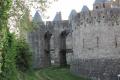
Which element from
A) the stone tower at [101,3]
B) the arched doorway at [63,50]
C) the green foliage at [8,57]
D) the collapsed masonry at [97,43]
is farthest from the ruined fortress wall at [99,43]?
the green foliage at [8,57]

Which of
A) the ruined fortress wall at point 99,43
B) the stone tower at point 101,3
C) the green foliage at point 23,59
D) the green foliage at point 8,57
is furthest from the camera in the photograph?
the stone tower at point 101,3

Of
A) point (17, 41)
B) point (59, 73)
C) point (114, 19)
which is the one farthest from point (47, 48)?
point (17, 41)

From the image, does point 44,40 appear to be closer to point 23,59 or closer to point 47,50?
point 47,50

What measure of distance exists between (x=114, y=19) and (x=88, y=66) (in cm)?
564

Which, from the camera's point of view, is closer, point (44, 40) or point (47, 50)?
point (47, 50)

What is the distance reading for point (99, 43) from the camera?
46281mm

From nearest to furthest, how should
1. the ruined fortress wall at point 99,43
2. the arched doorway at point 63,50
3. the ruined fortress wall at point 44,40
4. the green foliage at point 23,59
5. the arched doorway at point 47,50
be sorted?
the green foliage at point 23,59 → the ruined fortress wall at point 99,43 → the ruined fortress wall at point 44,40 → the arched doorway at point 63,50 → the arched doorway at point 47,50

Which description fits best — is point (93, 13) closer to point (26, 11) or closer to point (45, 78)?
point (45, 78)

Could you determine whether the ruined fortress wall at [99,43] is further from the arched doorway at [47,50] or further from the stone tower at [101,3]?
the arched doorway at [47,50]

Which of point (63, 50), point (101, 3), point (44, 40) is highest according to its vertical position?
point (101, 3)

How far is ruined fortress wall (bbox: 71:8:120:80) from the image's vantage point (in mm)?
45469

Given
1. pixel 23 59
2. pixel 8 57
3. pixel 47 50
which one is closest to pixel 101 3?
pixel 47 50

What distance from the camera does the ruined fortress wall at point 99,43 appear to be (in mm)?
45469

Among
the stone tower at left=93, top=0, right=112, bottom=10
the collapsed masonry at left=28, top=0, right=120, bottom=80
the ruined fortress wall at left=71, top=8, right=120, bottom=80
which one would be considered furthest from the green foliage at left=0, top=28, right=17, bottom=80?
the stone tower at left=93, top=0, right=112, bottom=10
